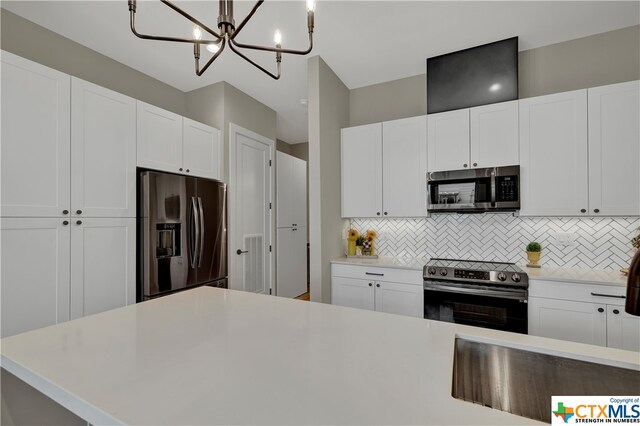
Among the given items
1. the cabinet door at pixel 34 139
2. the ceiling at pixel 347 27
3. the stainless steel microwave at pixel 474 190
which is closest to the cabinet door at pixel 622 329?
the stainless steel microwave at pixel 474 190

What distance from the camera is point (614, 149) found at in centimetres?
216

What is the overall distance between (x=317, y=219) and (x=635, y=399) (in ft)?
7.24

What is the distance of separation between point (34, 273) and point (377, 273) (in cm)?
250

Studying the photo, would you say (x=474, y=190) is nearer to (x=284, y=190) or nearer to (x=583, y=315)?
(x=583, y=315)

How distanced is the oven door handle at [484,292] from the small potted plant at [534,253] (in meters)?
0.51

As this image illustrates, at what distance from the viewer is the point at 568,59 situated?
2.54 meters

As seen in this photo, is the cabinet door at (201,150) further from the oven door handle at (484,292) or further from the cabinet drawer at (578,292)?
the cabinet drawer at (578,292)

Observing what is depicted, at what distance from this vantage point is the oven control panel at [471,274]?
2254 mm

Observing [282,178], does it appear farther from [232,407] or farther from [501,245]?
[232,407]

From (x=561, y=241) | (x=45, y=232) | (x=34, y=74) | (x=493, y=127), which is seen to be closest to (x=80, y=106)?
(x=34, y=74)

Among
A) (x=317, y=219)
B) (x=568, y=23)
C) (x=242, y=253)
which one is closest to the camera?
(x=568, y=23)

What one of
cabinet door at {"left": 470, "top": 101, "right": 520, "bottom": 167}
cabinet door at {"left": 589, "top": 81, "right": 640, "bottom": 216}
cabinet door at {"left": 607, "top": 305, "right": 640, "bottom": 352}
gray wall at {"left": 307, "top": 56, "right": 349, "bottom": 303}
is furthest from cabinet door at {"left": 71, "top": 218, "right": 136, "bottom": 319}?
cabinet door at {"left": 589, "top": 81, "right": 640, "bottom": 216}

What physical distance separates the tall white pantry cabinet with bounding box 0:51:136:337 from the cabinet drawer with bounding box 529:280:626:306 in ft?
10.4

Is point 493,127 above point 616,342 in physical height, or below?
above
